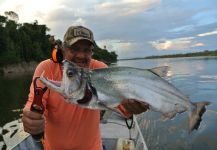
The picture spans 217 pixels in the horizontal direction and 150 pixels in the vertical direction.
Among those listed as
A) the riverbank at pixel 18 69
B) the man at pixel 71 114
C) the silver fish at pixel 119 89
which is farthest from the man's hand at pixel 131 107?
the riverbank at pixel 18 69

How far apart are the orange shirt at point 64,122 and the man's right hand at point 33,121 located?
56 centimetres

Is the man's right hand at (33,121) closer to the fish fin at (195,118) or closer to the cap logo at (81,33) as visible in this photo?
the cap logo at (81,33)

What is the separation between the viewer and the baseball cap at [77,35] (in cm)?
464

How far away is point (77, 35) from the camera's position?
4652 millimetres

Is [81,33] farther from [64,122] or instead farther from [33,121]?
[33,121]

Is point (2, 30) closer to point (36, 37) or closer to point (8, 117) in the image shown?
point (36, 37)

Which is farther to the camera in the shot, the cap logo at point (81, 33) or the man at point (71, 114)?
the cap logo at point (81, 33)

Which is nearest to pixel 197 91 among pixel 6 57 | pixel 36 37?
pixel 6 57

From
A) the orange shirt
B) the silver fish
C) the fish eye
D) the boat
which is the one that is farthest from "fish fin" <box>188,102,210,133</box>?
the boat

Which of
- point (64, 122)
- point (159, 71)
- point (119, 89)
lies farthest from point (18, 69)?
point (119, 89)

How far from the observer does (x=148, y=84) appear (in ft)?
12.2

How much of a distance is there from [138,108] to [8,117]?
774 inches

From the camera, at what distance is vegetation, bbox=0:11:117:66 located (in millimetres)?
108812

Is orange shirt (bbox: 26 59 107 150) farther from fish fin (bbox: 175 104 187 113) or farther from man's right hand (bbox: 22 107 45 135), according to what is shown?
fish fin (bbox: 175 104 187 113)
